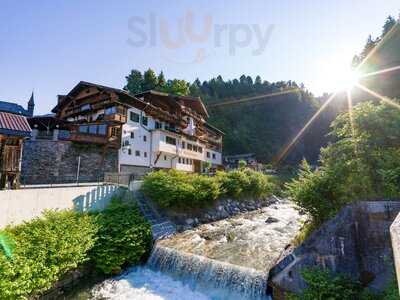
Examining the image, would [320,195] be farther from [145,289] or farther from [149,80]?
[149,80]

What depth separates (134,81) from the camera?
156 ft

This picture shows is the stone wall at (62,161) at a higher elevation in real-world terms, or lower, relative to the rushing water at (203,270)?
higher

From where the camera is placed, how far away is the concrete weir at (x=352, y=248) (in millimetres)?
6957

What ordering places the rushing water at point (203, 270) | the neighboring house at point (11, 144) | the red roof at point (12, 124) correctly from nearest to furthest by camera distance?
the rushing water at point (203, 270), the red roof at point (12, 124), the neighboring house at point (11, 144)

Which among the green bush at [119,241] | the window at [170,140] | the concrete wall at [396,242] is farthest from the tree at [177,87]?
the concrete wall at [396,242]

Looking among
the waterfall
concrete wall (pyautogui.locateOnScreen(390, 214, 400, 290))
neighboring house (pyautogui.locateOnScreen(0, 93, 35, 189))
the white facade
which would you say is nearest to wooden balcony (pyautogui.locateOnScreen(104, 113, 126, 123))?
the white facade

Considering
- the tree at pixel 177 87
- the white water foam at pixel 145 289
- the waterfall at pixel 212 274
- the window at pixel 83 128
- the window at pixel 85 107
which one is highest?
the tree at pixel 177 87

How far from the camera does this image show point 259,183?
27.0 meters

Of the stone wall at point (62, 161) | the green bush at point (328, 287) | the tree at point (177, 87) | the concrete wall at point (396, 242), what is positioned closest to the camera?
the concrete wall at point (396, 242)

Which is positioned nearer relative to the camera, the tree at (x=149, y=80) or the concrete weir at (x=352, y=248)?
the concrete weir at (x=352, y=248)

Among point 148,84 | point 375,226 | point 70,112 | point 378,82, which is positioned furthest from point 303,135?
point 375,226

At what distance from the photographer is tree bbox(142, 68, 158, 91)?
46594 mm

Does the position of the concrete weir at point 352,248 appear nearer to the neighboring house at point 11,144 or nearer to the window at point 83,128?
the neighboring house at point 11,144

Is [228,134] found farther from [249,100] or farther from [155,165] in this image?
[155,165]
